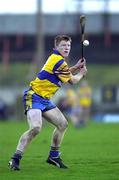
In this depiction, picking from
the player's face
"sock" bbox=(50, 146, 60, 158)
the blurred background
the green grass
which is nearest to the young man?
the player's face

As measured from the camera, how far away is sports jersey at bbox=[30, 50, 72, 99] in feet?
50.2

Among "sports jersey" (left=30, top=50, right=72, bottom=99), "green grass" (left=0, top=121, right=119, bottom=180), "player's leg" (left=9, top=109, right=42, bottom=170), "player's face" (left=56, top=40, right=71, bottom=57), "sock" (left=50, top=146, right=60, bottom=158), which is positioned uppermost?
"player's face" (left=56, top=40, right=71, bottom=57)

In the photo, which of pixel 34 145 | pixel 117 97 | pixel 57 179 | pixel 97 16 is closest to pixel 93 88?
pixel 117 97

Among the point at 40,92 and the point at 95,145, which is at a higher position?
the point at 40,92

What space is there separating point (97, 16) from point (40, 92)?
1409 inches

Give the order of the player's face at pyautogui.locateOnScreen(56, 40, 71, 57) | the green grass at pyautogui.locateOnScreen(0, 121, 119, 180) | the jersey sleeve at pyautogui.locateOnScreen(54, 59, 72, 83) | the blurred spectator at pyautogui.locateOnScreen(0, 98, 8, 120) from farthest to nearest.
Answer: the blurred spectator at pyautogui.locateOnScreen(0, 98, 8, 120) < the player's face at pyautogui.locateOnScreen(56, 40, 71, 57) < the jersey sleeve at pyautogui.locateOnScreen(54, 59, 72, 83) < the green grass at pyautogui.locateOnScreen(0, 121, 119, 180)

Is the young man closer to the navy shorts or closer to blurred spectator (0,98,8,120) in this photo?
the navy shorts

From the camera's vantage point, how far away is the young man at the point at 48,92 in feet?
49.6

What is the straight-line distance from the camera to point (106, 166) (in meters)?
15.9

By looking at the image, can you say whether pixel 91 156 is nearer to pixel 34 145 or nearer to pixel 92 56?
pixel 34 145

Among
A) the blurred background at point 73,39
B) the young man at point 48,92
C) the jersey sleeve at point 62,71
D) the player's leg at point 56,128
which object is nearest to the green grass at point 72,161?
the player's leg at point 56,128

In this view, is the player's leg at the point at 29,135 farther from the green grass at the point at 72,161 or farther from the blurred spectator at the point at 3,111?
the blurred spectator at the point at 3,111

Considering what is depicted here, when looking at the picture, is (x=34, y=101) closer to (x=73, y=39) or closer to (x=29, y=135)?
(x=29, y=135)

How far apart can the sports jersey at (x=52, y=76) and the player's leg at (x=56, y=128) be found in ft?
1.06
